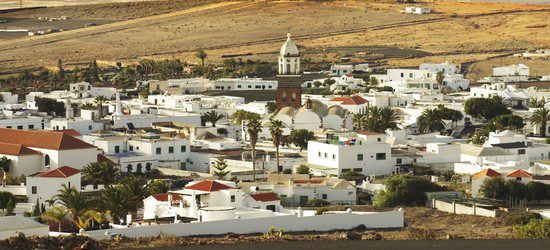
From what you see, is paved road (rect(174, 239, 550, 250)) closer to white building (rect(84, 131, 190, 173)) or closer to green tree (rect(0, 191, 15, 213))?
green tree (rect(0, 191, 15, 213))

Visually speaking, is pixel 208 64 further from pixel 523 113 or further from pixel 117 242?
pixel 117 242

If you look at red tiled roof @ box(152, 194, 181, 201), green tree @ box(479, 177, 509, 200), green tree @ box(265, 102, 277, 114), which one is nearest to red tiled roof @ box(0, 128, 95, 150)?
red tiled roof @ box(152, 194, 181, 201)

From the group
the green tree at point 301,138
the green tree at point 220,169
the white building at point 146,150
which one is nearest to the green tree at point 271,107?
the green tree at point 301,138

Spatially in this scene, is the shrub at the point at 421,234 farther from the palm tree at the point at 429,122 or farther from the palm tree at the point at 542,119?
the palm tree at the point at 429,122

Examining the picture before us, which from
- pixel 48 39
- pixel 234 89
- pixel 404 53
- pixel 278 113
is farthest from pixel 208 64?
pixel 278 113

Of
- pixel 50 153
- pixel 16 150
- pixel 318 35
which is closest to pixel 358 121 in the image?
pixel 50 153
